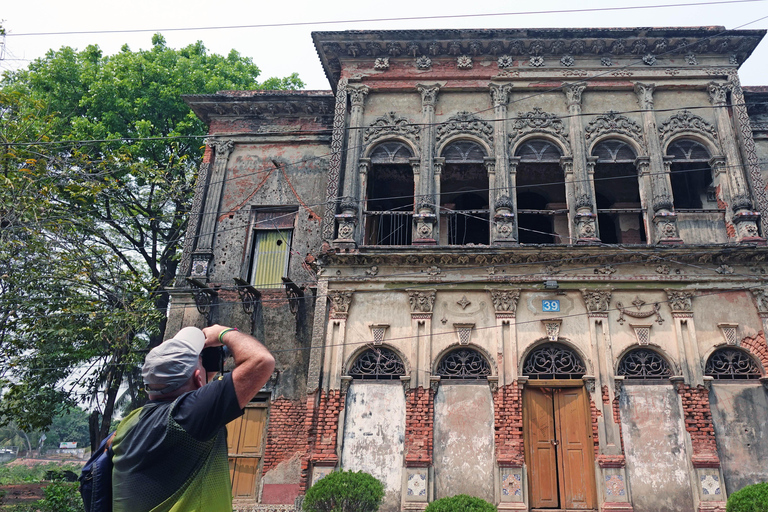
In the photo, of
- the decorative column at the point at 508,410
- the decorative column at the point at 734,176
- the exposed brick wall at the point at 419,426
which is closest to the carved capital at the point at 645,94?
the decorative column at the point at 734,176

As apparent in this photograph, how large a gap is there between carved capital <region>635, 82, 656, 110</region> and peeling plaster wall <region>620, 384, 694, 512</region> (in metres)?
7.18

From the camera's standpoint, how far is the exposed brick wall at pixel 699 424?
11336mm

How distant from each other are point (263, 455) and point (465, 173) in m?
8.93

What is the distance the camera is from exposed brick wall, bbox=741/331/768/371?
1219cm

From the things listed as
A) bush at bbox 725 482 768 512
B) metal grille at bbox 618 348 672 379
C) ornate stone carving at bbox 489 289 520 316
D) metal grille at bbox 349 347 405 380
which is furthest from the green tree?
bush at bbox 725 482 768 512

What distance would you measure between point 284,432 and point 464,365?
176 inches

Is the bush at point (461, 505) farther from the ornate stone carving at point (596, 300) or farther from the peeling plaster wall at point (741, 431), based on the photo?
the peeling plaster wall at point (741, 431)

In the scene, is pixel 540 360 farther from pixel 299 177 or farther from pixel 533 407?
pixel 299 177

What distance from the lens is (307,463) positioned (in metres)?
12.1

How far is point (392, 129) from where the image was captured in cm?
1509

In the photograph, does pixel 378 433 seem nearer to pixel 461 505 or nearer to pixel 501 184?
pixel 461 505

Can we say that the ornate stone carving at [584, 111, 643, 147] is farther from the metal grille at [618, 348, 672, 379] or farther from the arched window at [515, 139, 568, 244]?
the metal grille at [618, 348, 672, 379]

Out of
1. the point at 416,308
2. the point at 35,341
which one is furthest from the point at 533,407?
the point at 35,341

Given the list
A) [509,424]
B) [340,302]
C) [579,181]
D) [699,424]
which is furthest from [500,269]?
[699,424]
